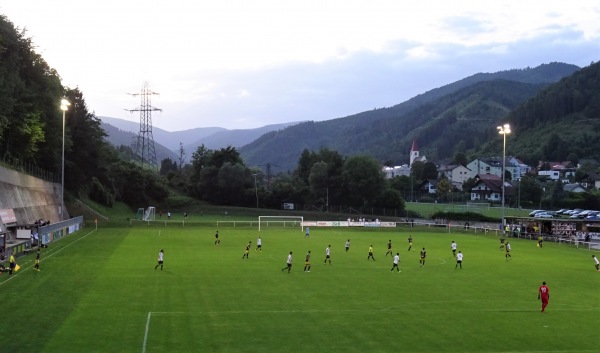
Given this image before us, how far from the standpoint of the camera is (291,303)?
28.3 meters

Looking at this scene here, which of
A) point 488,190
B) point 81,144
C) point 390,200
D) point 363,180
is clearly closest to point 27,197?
point 81,144

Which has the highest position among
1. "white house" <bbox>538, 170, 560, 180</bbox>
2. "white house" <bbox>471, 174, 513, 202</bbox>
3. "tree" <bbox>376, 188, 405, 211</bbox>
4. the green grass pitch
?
"white house" <bbox>538, 170, 560, 180</bbox>

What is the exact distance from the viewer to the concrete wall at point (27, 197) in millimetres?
58906

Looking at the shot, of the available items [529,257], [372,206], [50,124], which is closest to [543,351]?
[529,257]

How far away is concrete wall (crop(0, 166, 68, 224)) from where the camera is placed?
58.9 meters

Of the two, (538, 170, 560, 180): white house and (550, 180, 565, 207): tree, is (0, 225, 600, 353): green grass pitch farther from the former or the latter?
(538, 170, 560, 180): white house

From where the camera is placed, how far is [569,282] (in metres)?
37.1

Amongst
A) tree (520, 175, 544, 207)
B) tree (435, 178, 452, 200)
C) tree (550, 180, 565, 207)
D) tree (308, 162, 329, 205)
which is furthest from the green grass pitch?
tree (435, 178, 452, 200)

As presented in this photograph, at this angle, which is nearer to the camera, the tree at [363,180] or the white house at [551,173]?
the tree at [363,180]

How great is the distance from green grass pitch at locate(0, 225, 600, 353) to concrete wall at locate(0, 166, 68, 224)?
11180 mm

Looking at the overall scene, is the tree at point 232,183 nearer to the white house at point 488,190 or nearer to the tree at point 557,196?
the white house at point 488,190

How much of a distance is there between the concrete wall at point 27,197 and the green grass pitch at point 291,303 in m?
11.2

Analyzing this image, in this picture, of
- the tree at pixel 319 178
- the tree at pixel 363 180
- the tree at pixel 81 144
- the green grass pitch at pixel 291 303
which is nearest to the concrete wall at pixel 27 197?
the green grass pitch at pixel 291 303

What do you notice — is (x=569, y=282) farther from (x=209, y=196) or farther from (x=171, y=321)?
(x=209, y=196)
